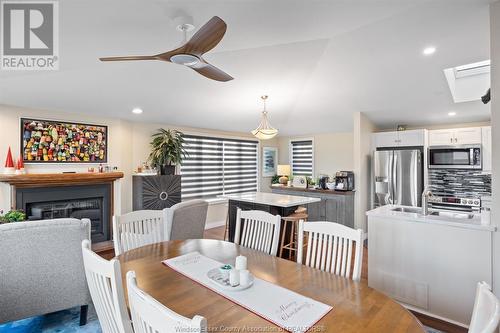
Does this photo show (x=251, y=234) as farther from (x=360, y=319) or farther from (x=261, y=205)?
(x=261, y=205)

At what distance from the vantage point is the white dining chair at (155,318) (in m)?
0.71

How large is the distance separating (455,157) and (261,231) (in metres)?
3.83

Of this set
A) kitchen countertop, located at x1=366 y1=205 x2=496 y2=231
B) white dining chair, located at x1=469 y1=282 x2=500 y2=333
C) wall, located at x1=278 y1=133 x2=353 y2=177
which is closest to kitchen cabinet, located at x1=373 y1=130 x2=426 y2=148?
wall, located at x1=278 y1=133 x2=353 y2=177

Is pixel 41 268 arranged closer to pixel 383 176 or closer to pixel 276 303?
pixel 276 303

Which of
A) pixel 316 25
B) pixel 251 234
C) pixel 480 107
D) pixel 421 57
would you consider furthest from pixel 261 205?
pixel 480 107

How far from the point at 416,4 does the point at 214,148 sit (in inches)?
178

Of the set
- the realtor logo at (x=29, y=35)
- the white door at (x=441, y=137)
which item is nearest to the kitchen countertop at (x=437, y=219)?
the white door at (x=441, y=137)

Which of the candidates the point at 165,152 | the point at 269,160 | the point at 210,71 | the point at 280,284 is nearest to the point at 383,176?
the point at 269,160

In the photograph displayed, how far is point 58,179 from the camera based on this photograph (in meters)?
3.88

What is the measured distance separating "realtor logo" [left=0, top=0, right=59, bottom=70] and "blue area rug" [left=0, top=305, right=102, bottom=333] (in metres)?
2.36

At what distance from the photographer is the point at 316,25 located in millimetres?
2539

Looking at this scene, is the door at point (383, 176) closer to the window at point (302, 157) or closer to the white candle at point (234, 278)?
the window at point (302, 157)

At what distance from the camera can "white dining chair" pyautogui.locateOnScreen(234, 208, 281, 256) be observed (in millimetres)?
2200

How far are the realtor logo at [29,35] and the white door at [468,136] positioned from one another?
542 centimetres
